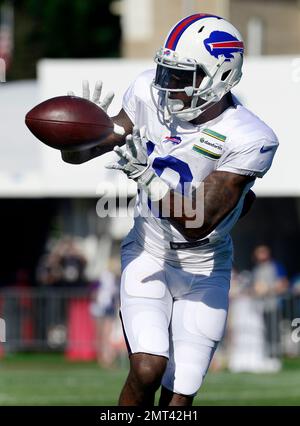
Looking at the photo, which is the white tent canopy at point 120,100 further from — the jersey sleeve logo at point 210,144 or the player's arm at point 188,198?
the player's arm at point 188,198

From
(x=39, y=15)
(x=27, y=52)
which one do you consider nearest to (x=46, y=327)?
(x=39, y=15)

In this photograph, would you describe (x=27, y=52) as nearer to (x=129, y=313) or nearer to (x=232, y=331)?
(x=232, y=331)

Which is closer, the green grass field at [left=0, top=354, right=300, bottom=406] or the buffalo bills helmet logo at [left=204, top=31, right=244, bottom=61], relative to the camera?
the buffalo bills helmet logo at [left=204, top=31, right=244, bottom=61]

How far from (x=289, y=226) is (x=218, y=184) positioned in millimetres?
11401

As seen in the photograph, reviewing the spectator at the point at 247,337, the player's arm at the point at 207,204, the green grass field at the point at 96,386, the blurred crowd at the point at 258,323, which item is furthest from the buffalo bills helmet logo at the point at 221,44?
the spectator at the point at 247,337

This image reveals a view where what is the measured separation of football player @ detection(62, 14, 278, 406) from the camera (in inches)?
215

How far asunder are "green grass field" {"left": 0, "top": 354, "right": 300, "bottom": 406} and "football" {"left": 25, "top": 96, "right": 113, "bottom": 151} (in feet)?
13.0

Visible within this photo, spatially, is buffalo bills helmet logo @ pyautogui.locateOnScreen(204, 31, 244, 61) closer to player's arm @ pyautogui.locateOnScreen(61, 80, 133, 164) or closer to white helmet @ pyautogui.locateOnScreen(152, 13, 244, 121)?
white helmet @ pyautogui.locateOnScreen(152, 13, 244, 121)

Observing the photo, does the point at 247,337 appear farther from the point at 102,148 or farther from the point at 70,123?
the point at 70,123

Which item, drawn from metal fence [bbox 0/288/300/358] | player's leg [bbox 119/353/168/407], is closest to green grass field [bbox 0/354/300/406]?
metal fence [bbox 0/288/300/358]

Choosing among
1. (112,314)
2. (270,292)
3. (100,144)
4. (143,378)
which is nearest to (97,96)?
(100,144)

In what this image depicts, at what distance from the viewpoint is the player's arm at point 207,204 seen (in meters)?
5.29

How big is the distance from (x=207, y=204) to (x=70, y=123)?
80cm

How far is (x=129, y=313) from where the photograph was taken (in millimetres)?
5660
